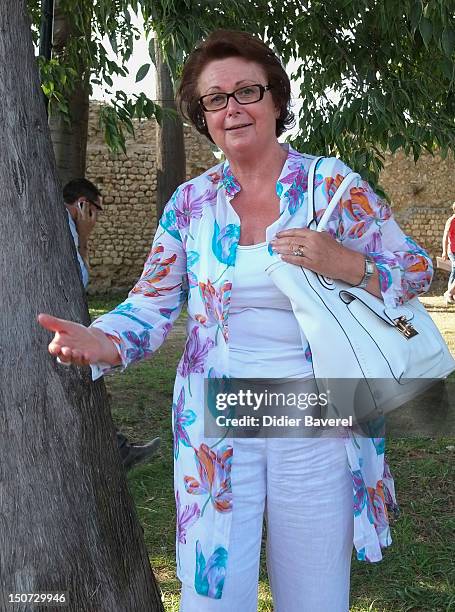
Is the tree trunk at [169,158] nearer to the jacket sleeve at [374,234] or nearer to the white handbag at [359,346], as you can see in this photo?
the jacket sleeve at [374,234]

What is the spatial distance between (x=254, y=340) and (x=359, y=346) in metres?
0.24

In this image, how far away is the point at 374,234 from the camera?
1.88 meters

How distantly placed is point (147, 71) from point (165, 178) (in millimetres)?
9762

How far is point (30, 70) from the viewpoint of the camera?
2.28 m

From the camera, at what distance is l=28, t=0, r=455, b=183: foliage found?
3.41 metres

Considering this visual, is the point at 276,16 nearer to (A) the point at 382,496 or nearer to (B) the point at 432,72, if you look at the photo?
(B) the point at 432,72

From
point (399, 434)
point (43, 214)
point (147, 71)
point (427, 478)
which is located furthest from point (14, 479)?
point (399, 434)

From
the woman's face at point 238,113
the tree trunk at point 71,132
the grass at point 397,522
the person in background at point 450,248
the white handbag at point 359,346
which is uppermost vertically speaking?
the tree trunk at point 71,132

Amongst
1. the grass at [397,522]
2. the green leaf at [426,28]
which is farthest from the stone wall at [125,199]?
the green leaf at [426,28]

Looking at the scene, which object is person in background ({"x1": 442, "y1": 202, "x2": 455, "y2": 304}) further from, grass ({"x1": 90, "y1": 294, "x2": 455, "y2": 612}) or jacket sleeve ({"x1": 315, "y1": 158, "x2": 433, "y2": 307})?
jacket sleeve ({"x1": 315, "y1": 158, "x2": 433, "y2": 307})

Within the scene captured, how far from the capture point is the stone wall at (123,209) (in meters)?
16.3

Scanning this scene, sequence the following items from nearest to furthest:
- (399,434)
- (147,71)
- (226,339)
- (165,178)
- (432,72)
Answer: (226,339) < (147,71) < (432,72) < (399,434) < (165,178)

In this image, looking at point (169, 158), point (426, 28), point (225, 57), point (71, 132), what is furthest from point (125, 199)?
point (225, 57)

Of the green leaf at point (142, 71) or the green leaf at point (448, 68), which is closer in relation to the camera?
the green leaf at point (142, 71)
